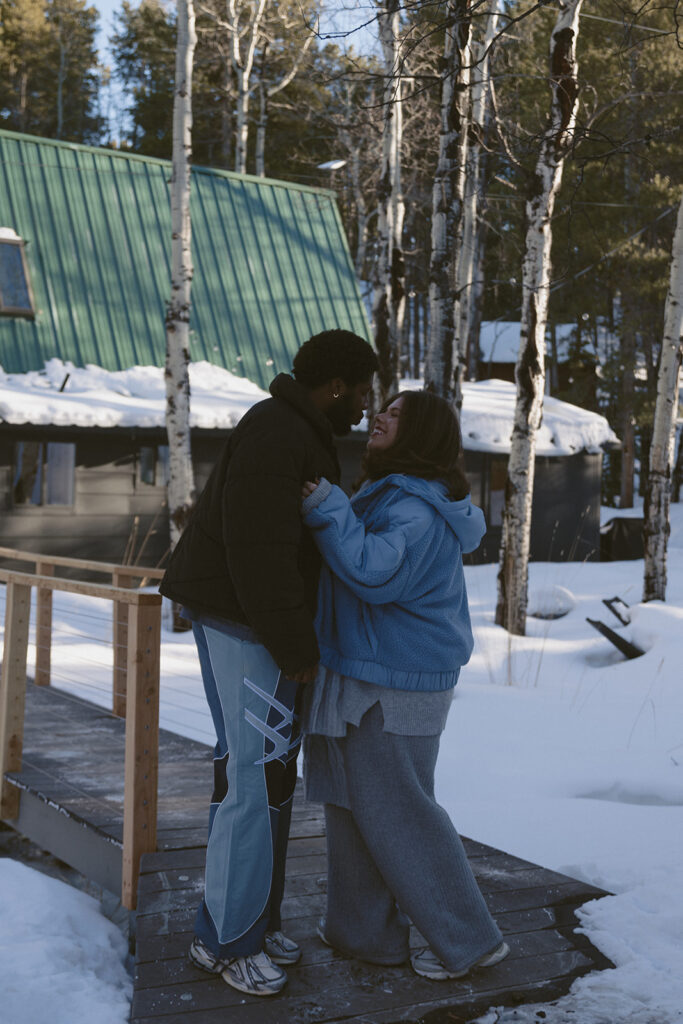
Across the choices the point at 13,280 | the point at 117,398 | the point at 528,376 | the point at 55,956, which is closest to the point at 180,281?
the point at 117,398

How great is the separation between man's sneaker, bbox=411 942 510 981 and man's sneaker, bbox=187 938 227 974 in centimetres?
58

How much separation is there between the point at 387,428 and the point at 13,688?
126 inches

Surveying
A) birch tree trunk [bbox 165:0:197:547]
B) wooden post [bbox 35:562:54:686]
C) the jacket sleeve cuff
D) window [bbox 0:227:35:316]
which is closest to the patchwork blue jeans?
the jacket sleeve cuff

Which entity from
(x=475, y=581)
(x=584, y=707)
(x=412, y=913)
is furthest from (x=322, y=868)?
(x=475, y=581)

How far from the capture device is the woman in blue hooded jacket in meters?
2.92

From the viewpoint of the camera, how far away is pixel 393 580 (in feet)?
9.33

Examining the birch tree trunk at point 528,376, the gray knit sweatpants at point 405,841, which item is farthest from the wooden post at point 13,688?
the birch tree trunk at point 528,376

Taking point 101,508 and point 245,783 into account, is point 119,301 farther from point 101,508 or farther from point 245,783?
point 245,783

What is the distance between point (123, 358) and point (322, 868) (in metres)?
11.8

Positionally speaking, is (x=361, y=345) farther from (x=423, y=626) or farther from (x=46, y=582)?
(x=46, y=582)

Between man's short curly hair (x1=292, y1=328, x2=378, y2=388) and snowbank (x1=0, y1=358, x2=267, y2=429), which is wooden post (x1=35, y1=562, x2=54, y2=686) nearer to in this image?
snowbank (x1=0, y1=358, x2=267, y2=429)

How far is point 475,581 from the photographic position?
15398mm

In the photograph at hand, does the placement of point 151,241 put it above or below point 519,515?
above

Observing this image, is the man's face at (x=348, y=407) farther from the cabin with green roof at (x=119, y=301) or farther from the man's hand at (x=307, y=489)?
the cabin with green roof at (x=119, y=301)
